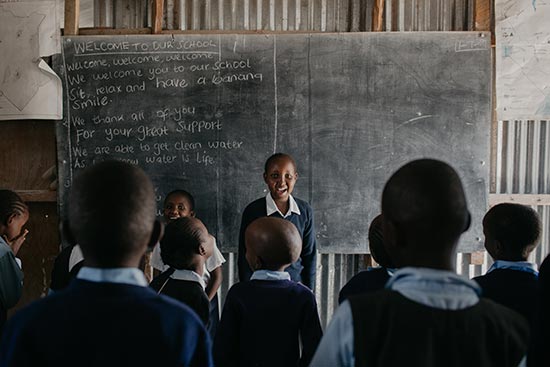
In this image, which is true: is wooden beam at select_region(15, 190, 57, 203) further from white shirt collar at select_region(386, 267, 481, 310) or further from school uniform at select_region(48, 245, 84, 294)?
white shirt collar at select_region(386, 267, 481, 310)

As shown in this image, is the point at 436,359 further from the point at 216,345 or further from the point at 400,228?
the point at 216,345

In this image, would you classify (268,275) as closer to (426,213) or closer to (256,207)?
(426,213)

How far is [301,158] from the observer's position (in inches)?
140

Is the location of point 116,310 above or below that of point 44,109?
below

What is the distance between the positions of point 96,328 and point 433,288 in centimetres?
59

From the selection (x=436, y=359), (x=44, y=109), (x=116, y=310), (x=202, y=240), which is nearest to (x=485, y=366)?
(x=436, y=359)

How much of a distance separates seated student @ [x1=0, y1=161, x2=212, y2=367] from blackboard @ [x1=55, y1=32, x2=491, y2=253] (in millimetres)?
2494

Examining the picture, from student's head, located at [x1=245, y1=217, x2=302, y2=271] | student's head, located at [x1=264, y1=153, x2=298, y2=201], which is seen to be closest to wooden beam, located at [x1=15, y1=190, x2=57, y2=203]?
student's head, located at [x1=264, y1=153, x2=298, y2=201]

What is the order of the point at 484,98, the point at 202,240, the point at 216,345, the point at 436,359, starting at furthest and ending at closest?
the point at 484,98 → the point at 202,240 → the point at 216,345 → the point at 436,359

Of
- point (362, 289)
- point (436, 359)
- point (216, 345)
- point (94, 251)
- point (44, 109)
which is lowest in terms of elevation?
point (216, 345)

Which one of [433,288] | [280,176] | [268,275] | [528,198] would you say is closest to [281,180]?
[280,176]

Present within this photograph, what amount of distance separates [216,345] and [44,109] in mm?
2352

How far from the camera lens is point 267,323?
70.6 inches

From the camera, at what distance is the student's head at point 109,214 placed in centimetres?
102
